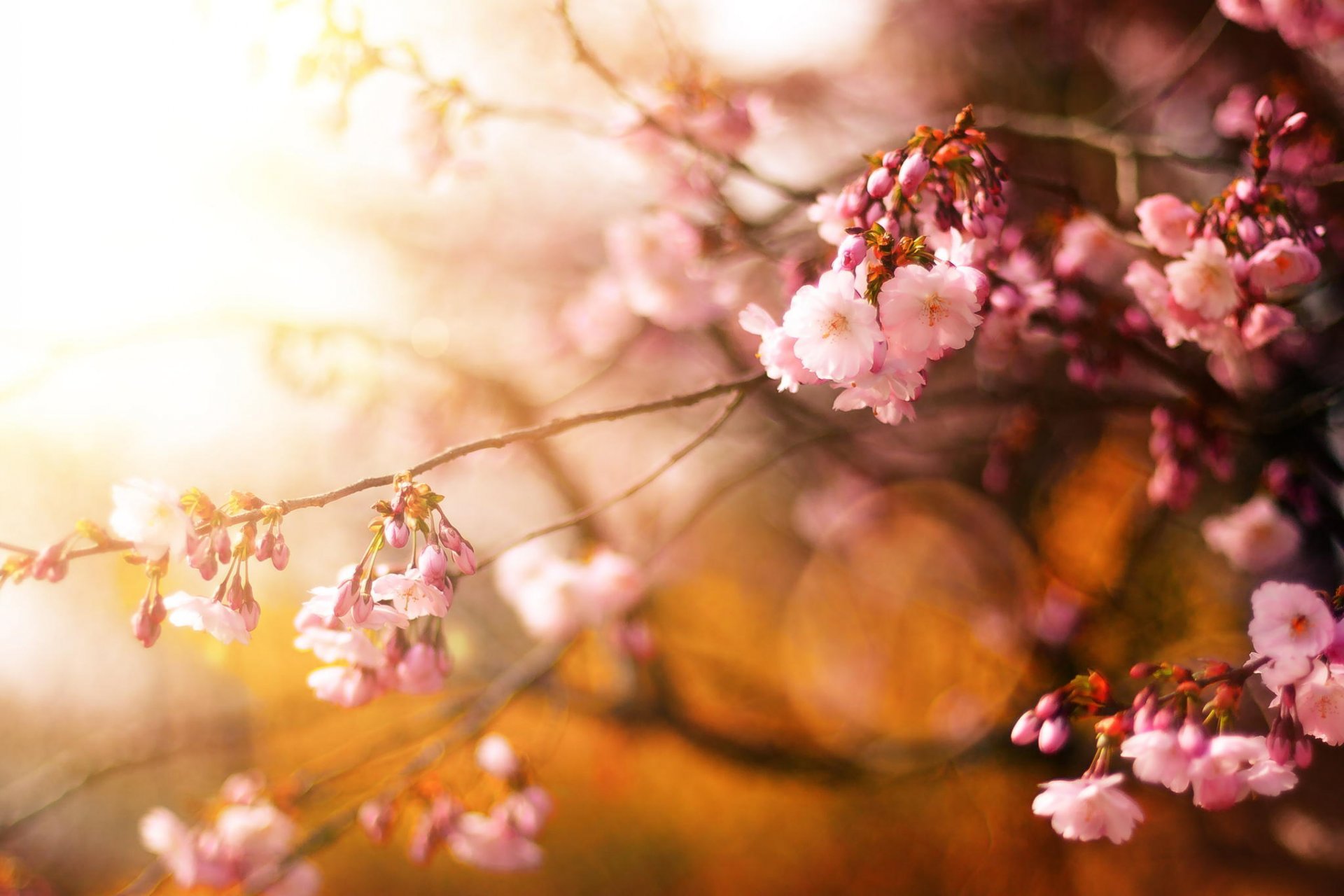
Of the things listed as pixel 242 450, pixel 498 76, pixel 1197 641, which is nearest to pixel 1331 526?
pixel 1197 641

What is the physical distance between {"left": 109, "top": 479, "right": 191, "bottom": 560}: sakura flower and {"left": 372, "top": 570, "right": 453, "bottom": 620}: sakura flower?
236mm

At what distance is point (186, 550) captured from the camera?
915 millimetres

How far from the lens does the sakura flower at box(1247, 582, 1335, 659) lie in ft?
3.24

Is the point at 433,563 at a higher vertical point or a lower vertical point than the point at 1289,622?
higher

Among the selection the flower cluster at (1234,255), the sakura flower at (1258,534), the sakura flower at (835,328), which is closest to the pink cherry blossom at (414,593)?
the sakura flower at (835,328)

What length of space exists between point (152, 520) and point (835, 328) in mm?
865

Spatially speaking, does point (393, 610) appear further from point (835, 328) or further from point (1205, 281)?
point (1205, 281)

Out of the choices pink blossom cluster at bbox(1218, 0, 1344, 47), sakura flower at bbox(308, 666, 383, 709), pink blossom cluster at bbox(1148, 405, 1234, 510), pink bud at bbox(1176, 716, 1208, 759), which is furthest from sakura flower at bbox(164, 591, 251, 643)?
pink blossom cluster at bbox(1218, 0, 1344, 47)

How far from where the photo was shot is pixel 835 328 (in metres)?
0.96

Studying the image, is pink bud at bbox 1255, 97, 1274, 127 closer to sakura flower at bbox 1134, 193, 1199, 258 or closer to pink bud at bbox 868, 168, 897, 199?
sakura flower at bbox 1134, 193, 1199, 258

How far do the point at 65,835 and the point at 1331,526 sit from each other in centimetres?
872

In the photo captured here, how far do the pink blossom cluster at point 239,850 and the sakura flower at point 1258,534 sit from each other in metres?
2.73

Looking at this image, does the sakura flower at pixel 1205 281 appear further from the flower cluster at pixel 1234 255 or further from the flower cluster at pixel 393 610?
the flower cluster at pixel 393 610

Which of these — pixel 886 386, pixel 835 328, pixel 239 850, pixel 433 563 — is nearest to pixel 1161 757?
pixel 886 386
